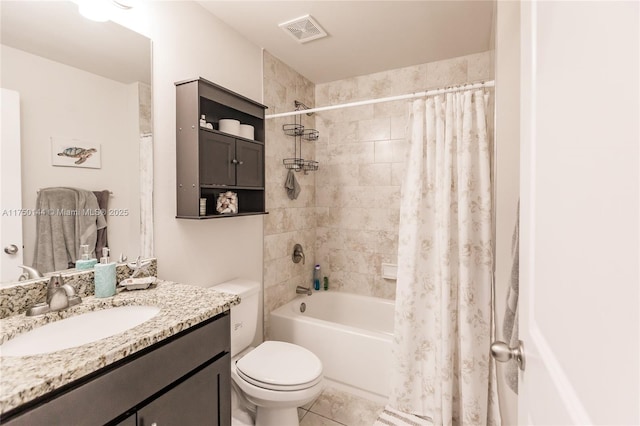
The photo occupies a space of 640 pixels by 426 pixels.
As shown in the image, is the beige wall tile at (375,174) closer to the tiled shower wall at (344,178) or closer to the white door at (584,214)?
the tiled shower wall at (344,178)

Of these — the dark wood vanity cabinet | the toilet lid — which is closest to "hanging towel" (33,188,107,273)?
the dark wood vanity cabinet

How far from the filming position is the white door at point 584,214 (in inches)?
11.9

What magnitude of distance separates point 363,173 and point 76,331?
2282 mm

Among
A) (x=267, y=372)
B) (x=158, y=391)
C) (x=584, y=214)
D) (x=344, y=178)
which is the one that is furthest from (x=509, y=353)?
(x=344, y=178)

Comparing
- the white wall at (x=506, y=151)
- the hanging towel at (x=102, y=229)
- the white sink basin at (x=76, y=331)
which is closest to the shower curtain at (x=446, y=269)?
the white wall at (x=506, y=151)

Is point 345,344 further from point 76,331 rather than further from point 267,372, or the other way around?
point 76,331

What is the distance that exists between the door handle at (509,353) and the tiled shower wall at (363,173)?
194 centimetres

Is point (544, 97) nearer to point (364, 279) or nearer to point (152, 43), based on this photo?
point (152, 43)

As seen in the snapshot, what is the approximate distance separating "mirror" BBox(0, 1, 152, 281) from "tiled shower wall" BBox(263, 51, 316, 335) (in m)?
1.00

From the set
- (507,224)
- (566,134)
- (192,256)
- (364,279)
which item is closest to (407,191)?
(507,224)

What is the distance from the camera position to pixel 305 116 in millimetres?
2861

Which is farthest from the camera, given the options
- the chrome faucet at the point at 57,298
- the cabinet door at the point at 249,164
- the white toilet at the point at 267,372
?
the cabinet door at the point at 249,164

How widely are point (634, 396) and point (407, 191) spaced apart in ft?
5.65

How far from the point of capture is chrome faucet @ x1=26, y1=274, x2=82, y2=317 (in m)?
1.07
